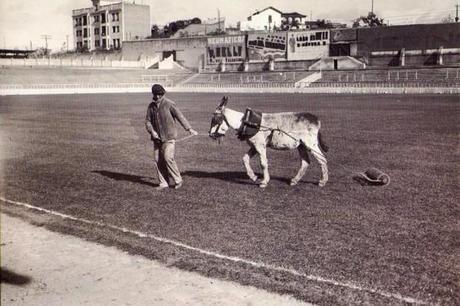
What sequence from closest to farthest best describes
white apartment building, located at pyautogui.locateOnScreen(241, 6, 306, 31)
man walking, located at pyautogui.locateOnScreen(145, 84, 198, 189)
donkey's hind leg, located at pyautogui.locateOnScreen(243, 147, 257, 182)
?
1. man walking, located at pyautogui.locateOnScreen(145, 84, 198, 189)
2. donkey's hind leg, located at pyautogui.locateOnScreen(243, 147, 257, 182)
3. white apartment building, located at pyautogui.locateOnScreen(241, 6, 306, 31)

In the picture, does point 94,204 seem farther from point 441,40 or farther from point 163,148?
point 441,40

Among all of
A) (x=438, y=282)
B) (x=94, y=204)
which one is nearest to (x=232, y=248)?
(x=438, y=282)

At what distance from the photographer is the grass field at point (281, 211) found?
592 cm

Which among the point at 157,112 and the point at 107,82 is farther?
the point at 107,82

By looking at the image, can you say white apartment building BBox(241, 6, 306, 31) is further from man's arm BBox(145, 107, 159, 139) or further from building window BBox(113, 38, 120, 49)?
man's arm BBox(145, 107, 159, 139)

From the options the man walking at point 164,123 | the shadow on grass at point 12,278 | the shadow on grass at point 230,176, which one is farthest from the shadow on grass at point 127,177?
the shadow on grass at point 12,278

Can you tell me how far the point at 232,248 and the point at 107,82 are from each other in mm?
67554

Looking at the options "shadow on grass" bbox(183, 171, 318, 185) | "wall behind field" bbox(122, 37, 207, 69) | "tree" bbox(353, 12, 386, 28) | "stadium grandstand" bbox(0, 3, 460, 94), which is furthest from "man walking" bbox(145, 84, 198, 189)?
"wall behind field" bbox(122, 37, 207, 69)

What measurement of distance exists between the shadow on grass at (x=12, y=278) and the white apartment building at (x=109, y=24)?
108 metres

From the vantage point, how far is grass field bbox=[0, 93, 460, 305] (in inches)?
233

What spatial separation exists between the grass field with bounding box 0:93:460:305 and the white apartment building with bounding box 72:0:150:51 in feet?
320

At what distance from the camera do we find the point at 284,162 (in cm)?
1384

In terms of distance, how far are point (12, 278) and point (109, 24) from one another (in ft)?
372

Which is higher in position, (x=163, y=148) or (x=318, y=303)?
(x=163, y=148)
